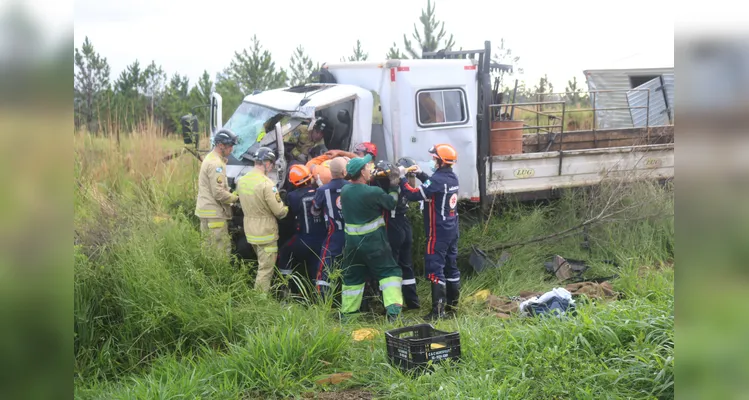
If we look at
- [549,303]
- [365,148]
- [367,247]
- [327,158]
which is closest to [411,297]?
[367,247]

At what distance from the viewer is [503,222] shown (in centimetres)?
876

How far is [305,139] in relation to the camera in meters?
8.59

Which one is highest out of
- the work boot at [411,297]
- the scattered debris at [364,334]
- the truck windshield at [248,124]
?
the truck windshield at [248,124]

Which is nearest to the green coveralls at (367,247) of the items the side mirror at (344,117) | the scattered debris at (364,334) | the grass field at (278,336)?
the grass field at (278,336)

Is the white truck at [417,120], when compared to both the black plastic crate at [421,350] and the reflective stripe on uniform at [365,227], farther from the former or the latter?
the black plastic crate at [421,350]

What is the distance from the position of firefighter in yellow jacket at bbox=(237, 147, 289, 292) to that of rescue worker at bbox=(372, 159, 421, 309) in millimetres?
1095

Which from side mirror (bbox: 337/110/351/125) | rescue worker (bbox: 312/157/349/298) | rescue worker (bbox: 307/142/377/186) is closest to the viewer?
rescue worker (bbox: 312/157/349/298)

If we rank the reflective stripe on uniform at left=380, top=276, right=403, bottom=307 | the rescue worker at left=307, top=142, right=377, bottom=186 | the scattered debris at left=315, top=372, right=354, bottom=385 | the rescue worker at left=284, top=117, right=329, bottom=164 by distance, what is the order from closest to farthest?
the scattered debris at left=315, top=372, right=354, bottom=385 → the reflective stripe on uniform at left=380, top=276, right=403, bottom=307 → the rescue worker at left=307, top=142, right=377, bottom=186 → the rescue worker at left=284, top=117, right=329, bottom=164

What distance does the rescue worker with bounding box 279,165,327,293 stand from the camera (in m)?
7.49

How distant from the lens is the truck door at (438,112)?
834 cm

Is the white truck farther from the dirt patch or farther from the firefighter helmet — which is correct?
the dirt patch

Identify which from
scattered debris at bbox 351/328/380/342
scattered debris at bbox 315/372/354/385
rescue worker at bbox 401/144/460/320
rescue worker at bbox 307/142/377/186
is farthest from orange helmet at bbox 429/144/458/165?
scattered debris at bbox 315/372/354/385

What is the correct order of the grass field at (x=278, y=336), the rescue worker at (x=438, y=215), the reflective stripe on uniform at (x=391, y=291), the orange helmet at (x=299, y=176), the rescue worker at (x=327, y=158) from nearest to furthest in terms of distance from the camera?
the grass field at (x=278, y=336), the reflective stripe on uniform at (x=391, y=291), the rescue worker at (x=438, y=215), the orange helmet at (x=299, y=176), the rescue worker at (x=327, y=158)

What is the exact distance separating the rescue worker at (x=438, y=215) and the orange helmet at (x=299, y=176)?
3.74 ft
